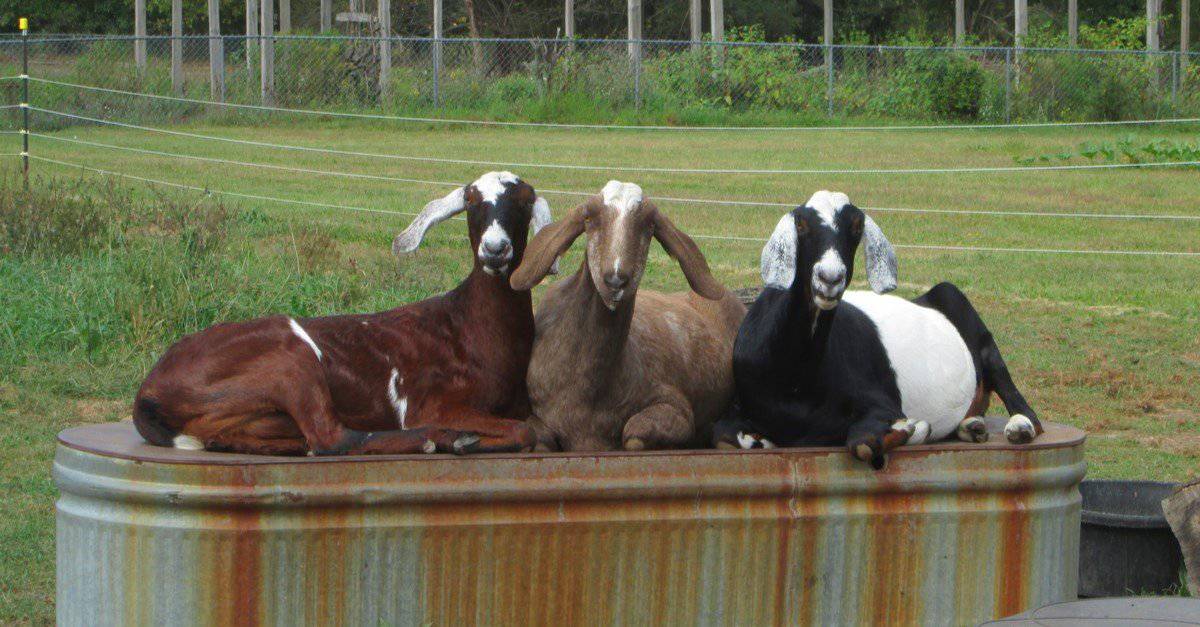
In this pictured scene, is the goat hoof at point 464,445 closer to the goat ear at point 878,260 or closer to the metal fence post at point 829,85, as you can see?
the goat ear at point 878,260

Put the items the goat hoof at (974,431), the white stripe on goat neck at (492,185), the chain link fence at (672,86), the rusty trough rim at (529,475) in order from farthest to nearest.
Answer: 1. the chain link fence at (672,86)
2. the goat hoof at (974,431)
3. the white stripe on goat neck at (492,185)
4. the rusty trough rim at (529,475)

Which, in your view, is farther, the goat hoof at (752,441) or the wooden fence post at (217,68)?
the wooden fence post at (217,68)

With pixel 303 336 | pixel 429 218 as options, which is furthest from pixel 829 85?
pixel 303 336

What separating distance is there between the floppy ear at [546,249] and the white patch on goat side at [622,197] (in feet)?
0.26

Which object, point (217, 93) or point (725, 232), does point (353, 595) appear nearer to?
point (725, 232)

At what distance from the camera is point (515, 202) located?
448cm

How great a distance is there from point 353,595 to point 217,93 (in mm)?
20582

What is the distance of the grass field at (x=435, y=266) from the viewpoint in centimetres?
785

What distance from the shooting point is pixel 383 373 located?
4418 millimetres

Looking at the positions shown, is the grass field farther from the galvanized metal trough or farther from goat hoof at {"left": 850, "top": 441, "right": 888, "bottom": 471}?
goat hoof at {"left": 850, "top": 441, "right": 888, "bottom": 471}

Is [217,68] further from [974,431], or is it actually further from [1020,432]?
[1020,432]

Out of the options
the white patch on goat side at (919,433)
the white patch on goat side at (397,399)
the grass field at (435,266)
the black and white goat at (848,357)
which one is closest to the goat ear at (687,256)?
the black and white goat at (848,357)

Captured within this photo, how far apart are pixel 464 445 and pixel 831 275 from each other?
1103 mm

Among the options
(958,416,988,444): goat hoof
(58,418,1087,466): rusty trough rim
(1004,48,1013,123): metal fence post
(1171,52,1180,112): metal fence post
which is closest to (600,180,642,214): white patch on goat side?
(58,418,1087,466): rusty trough rim
